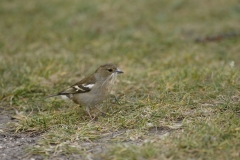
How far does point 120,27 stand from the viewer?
38.5 ft

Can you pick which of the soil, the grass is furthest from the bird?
the soil

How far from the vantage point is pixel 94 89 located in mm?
7121

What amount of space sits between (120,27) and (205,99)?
4970 millimetres

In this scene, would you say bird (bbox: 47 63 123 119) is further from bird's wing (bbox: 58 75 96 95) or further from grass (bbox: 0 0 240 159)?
grass (bbox: 0 0 240 159)

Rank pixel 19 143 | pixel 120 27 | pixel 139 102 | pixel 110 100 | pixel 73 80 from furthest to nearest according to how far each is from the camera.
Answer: pixel 120 27, pixel 73 80, pixel 110 100, pixel 139 102, pixel 19 143

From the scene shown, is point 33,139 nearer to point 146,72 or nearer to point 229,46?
point 146,72

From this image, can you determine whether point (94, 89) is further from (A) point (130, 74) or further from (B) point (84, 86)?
(A) point (130, 74)

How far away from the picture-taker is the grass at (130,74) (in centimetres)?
564

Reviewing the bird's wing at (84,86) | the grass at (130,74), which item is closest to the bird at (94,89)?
the bird's wing at (84,86)

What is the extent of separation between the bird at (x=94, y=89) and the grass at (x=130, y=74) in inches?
8.5

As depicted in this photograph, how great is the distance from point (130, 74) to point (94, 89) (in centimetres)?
168

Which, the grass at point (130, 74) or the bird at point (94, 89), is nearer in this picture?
the grass at point (130, 74)

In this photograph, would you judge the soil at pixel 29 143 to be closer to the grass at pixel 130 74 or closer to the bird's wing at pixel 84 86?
the grass at pixel 130 74

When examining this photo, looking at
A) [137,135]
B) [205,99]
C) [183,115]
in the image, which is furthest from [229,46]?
[137,135]
